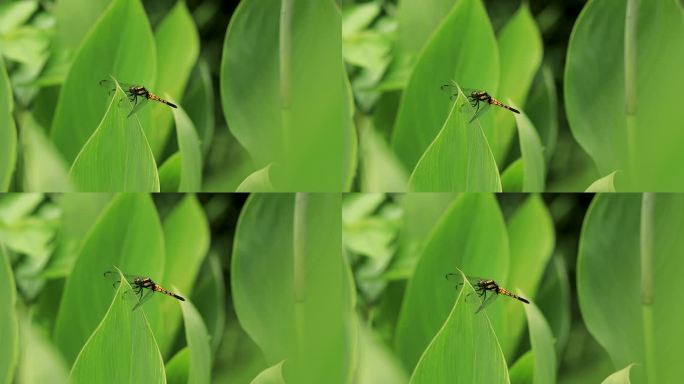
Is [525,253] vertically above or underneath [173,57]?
underneath

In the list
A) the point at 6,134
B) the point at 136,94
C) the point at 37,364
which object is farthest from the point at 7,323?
the point at 136,94

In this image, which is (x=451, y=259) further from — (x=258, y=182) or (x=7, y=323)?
(x=7, y=323)

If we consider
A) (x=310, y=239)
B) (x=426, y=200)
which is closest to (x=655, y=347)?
(x=426, y=200)

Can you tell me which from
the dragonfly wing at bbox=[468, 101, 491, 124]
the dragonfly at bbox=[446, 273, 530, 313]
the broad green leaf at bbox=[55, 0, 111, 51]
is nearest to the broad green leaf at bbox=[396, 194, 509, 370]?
the dragonfly at bbox=[446, 273, 530, 313]

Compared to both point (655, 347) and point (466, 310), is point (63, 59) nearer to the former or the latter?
point (466, 310)

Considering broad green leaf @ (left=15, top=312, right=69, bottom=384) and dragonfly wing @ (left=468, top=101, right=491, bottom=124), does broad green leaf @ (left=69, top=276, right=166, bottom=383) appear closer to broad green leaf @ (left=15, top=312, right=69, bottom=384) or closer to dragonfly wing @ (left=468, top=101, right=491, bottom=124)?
broad green leaf @ (left=15, top=312, right=69, bottom=384)

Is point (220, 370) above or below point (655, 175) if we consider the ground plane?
below
